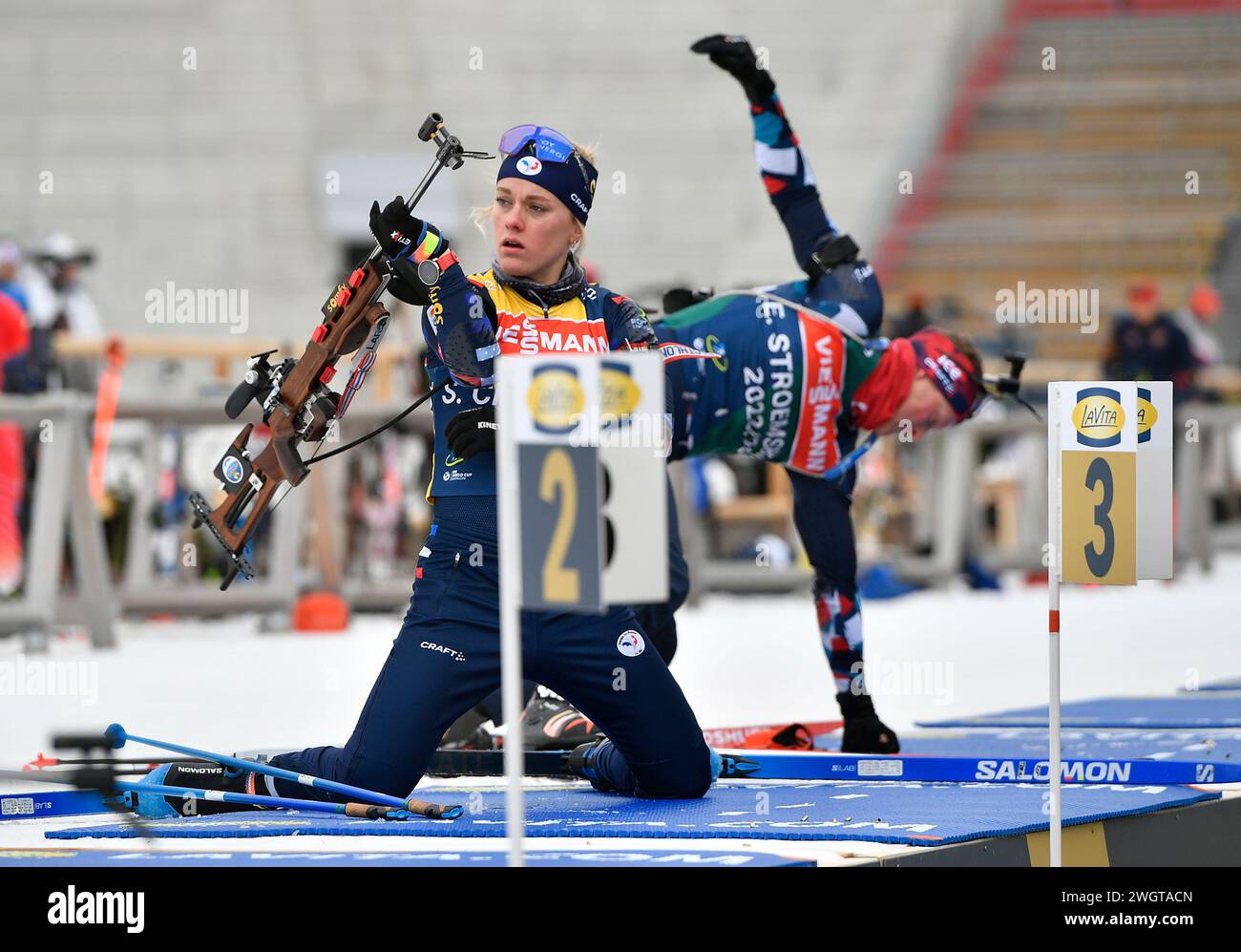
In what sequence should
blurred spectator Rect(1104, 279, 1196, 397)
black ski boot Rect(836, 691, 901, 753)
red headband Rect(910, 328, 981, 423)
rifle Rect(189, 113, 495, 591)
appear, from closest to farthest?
rifle Rect(189, 113, 495, 591) → black ski boot Rect(836, 691, 901, 753) → red headband Rect(910, 328, 981, 423) → blurred spectator Rect(1104, 279, 1196, 397)

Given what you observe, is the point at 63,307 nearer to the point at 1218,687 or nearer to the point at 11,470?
the point at 11,470

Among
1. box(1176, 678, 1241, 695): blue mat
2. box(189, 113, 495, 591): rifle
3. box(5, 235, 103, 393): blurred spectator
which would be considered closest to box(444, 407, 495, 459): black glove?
box(189, 113, 495, 591): rifle

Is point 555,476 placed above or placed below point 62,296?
below

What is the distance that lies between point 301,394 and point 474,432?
0.47 meters

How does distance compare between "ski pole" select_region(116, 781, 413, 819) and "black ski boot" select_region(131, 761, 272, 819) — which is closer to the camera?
"ski pole" select_region(116, 781, 413, 819)

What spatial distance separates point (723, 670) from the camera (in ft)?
28.3

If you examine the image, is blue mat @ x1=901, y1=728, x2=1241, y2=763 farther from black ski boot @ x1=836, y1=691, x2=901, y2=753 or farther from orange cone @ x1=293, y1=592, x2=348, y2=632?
orange cone @ x1=293, y1=592, x2=348, y2=632

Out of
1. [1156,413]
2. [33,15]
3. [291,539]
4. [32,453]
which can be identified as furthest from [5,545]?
[33,15]

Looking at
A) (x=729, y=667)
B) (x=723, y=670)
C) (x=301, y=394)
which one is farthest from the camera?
(x=729, y=667)

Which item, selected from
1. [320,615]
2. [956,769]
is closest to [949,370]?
[956,769]

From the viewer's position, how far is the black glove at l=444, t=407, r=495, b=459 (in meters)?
4.15

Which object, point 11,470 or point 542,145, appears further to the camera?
point 11,470

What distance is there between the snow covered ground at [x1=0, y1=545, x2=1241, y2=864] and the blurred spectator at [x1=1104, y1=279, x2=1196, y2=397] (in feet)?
8.22
